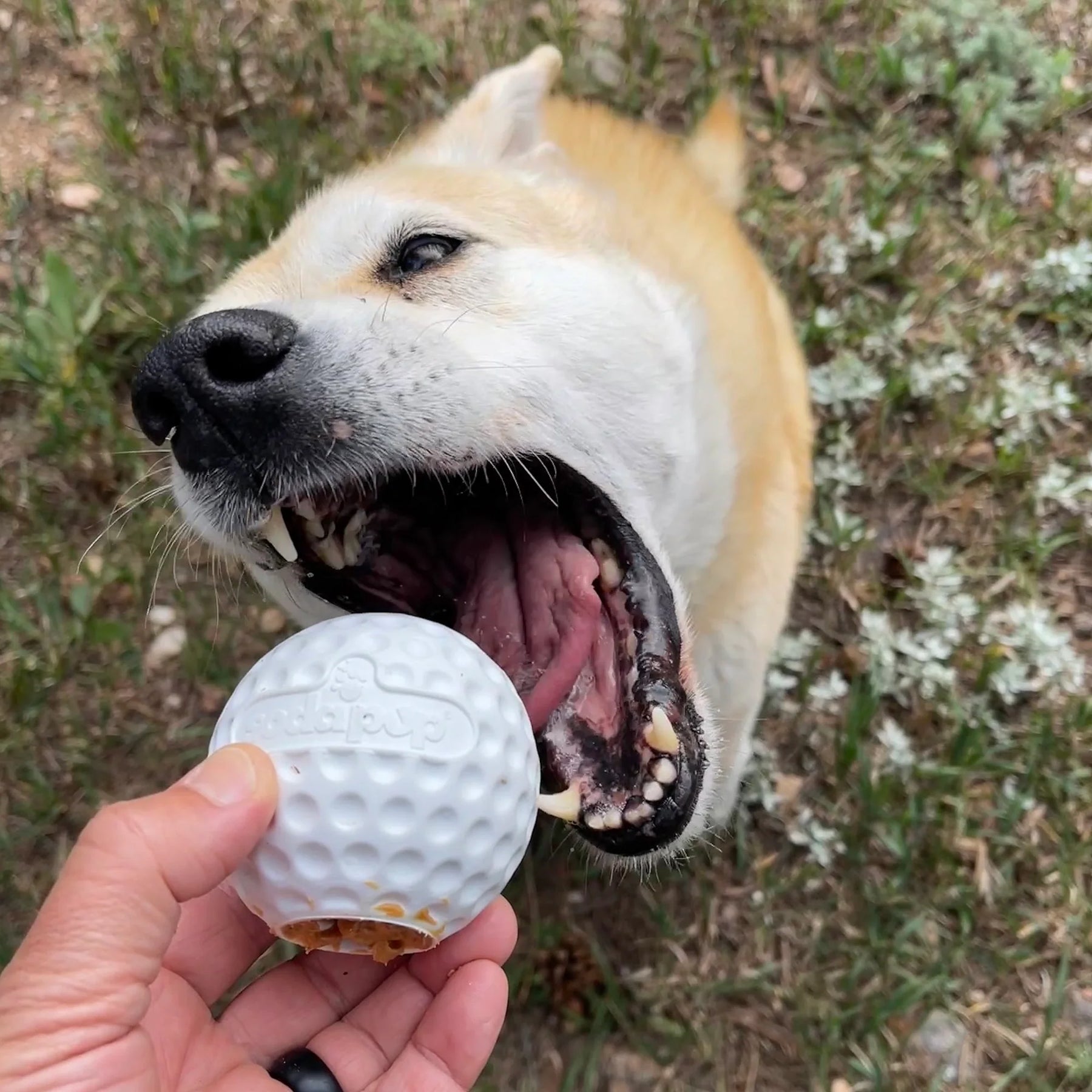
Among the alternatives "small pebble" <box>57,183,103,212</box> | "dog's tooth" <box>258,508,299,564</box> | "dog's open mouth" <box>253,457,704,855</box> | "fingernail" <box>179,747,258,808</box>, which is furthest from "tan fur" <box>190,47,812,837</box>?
"small pebble" <box>57,183,103,212</box>

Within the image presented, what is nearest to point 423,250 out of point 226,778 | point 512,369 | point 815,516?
point 512,369

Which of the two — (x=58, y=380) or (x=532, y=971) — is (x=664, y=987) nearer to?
(x=532, y=971)

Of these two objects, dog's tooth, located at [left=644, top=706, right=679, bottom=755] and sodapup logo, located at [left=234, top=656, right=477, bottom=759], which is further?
dog's tooth, located at [left=644, top=706, right=679, bottom=755]

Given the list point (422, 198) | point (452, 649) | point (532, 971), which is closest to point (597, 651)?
point (452, 649)

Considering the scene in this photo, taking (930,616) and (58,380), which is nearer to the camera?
(930,616)

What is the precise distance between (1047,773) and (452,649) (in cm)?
194

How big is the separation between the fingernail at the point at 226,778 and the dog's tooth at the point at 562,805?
0.51m

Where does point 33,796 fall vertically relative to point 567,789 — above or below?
below

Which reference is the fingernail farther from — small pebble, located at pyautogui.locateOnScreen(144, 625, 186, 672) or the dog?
small pebble, located at pyautogui.locateOnScreen(144, 625, 186, 672)

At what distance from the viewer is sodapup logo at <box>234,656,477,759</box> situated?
138 centimetres

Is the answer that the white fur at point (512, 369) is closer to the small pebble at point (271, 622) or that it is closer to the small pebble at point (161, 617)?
the small pebble at point (271, 622)

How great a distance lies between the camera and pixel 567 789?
5.61 ft

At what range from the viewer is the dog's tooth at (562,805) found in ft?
5.42

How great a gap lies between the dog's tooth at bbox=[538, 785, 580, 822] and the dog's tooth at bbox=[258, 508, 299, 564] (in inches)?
24.6
